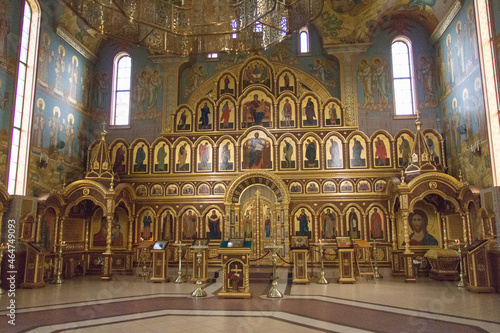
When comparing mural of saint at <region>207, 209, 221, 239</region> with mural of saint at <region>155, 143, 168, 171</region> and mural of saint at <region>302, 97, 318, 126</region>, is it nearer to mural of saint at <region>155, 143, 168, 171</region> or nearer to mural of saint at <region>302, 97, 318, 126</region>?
mural of saint at <region>155, 143, 168, 171</region>

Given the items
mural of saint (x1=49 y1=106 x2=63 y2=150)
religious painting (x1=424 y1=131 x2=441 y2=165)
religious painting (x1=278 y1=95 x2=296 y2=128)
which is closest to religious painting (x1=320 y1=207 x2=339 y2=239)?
religious painting (x1=278 y1=95 x2=296 y2=128)

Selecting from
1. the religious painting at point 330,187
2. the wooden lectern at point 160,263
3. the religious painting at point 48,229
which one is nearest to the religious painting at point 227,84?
the religious painting at point 330,187

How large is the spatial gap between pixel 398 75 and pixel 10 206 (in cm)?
1675

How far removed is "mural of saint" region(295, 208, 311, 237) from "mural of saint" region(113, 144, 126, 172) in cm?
848

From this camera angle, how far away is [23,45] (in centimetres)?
1409

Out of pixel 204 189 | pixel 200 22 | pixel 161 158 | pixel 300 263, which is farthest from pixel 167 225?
pixel 200 22

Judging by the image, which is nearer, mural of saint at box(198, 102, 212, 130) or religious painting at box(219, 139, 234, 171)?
religious painting at box(219, 139, 234, 171)

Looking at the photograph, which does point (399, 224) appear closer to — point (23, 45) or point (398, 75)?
point (398, 75)

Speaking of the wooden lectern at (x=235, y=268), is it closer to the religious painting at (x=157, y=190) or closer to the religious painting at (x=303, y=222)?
the religious painting at (x=303, y=222)

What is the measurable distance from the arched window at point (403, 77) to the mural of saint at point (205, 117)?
8.71m

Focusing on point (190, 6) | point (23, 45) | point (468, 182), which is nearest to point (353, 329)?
point (190, 6)

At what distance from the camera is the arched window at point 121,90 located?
19.0 meters

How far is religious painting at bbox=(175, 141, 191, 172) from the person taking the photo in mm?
17984

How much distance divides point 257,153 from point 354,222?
5264 mm
